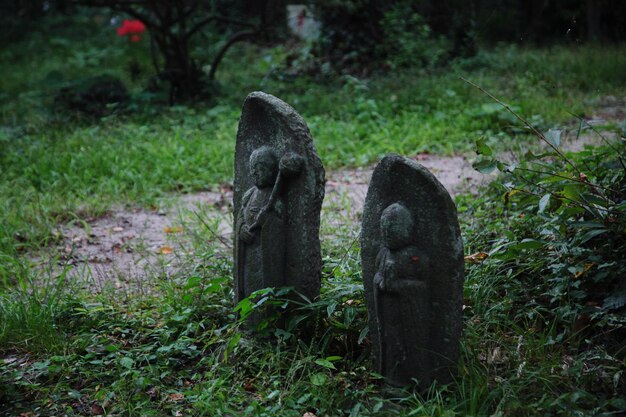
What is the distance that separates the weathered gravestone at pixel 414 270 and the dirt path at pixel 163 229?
1.93 m

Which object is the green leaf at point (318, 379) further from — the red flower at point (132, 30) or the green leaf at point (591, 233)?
the red flower at point (132, 30)

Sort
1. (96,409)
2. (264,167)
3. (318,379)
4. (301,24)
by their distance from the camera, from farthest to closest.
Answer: (301,24)
(264,167)
(96,409)
(318,379)

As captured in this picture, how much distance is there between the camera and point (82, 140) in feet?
25.7

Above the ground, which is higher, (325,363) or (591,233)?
(591,233)

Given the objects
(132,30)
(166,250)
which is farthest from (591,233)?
(132,30)

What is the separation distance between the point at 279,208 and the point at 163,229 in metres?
2.56

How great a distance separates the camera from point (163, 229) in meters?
5.83

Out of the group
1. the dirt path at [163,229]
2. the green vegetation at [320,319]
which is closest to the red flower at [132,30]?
the green vegetation at [320,319]

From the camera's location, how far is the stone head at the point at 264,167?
11.7 feet

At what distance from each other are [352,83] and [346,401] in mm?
7220

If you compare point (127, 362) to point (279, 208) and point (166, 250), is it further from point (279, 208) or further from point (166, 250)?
point (166, 250)

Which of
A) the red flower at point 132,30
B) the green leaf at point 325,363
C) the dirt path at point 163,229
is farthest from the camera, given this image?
the red flower at point 132,30

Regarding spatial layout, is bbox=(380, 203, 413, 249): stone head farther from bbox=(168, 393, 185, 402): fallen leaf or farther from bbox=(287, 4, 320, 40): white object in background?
bbox=(287, 4, 320, 40): white object in background

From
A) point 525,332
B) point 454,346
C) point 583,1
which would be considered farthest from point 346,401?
point 583,1
